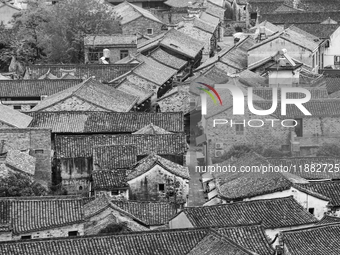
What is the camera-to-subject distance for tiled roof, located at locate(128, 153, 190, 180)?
139 feet

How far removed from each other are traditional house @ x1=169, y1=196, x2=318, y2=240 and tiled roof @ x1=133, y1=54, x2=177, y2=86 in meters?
23.2

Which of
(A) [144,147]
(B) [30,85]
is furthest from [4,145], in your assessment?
(B) [30,85]

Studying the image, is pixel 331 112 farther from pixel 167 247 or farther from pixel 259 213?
pixel 167 247

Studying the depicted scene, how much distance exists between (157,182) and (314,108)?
11.1m

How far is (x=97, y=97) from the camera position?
5391 cm

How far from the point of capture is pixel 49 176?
45.8 meters

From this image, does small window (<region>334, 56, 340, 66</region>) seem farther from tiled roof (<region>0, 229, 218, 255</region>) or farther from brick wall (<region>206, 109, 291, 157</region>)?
tiled roof (<region>0, 229, 218, 255</region>)

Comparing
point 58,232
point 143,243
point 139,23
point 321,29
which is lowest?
point 143,243

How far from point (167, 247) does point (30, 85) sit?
26.9m

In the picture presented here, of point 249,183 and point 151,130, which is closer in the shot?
point 249,183

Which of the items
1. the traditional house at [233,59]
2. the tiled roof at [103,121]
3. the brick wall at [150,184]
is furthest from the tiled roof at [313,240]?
the traditional house at [233,59]

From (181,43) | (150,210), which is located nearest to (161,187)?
(150,210)

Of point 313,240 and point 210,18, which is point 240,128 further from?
point 210,18

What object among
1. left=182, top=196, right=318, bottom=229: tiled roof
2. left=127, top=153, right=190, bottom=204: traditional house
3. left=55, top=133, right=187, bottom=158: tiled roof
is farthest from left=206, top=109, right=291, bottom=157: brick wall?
left=182, top=196, right=318, bottom=229: tiled roof
